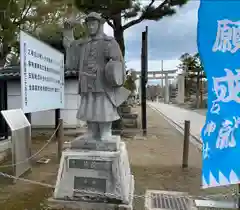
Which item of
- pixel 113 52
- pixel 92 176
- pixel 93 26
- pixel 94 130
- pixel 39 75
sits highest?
pixel 93 26

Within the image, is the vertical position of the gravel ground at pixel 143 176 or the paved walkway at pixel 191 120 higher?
the paved walkway at pixel 191 120

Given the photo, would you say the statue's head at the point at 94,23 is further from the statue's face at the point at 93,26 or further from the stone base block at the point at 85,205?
the stone base block at the point at 85,205

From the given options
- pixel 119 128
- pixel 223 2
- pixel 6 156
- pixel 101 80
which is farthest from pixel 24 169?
pixel 119 128

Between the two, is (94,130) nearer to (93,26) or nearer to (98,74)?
(98,74)

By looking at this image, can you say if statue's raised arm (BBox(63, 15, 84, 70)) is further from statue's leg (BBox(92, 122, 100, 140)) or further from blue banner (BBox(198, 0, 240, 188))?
blue banner (BBox(198, 0, 240, 188))

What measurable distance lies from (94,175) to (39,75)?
304cm

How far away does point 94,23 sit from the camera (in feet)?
12.1

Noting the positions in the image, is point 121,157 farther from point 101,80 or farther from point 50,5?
point 50,5

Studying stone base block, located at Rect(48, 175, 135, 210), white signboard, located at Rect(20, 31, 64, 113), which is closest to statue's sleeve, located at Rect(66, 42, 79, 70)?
white signboard, located at Rect(20, 31, 64, 113)

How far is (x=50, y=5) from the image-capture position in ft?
20.5

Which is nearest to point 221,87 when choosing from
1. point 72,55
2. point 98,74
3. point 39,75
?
point 98,74

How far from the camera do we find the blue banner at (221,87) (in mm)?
2395

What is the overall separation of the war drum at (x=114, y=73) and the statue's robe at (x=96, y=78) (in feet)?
0.27

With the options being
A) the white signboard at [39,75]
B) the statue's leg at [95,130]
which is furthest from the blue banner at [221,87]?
the white signboard at [39,75]
